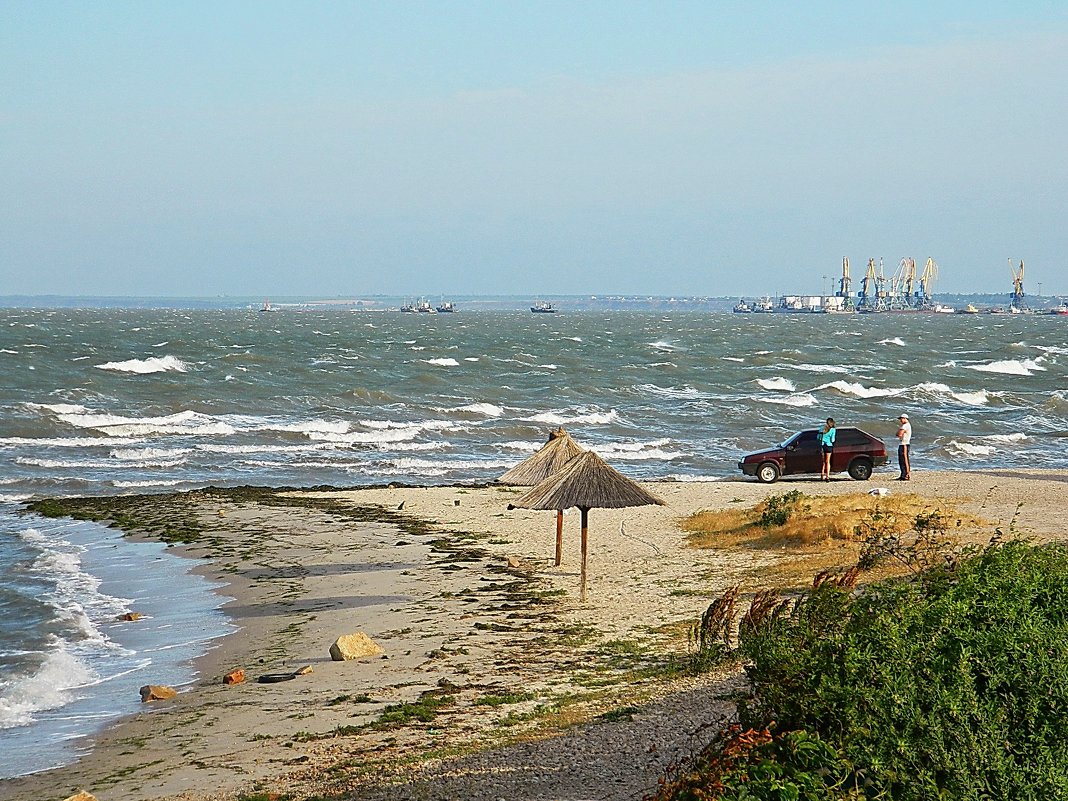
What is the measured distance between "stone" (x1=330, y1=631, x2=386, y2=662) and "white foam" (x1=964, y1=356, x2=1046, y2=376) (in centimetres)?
6691

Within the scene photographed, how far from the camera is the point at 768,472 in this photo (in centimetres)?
3062

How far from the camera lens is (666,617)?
15414 mm

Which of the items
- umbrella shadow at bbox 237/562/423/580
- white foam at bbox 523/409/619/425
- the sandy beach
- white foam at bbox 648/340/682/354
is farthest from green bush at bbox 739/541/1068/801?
white foam at bbox 648/340/682/354

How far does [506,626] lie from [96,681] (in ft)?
16.2

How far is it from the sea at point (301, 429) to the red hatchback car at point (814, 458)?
268 cm

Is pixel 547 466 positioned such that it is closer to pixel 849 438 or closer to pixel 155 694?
pixel 155 694

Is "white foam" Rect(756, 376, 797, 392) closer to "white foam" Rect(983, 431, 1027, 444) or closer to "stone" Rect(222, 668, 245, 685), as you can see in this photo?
"white foam" Rect(983, 431, 1027, 444)

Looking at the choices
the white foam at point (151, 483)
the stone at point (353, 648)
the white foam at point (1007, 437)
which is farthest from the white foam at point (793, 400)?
the stone at point (353, 648)

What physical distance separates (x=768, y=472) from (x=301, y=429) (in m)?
19.7

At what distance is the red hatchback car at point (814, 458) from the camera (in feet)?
99.6

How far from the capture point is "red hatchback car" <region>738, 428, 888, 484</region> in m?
30.3

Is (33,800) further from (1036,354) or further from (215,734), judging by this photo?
(1036,354)

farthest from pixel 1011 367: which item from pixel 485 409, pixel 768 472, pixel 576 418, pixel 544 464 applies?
pixel 544 464

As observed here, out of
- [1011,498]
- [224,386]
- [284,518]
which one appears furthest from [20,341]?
[1011,498]
